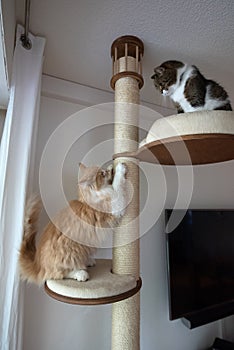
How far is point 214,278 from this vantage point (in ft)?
5.12

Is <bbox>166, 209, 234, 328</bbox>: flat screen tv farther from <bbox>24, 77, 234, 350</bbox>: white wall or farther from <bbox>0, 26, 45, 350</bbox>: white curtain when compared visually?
<bbox>0, 26, 45, 350</bbox>: white curtain

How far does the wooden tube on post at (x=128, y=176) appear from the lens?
921mm

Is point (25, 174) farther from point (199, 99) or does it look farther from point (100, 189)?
point (199, 99)

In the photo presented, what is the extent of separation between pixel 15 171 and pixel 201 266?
4.43ft

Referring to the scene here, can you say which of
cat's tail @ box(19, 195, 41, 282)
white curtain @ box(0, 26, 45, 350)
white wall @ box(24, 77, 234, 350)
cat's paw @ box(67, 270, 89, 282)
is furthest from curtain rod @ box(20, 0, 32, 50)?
cat's paw @ box(67, 270, 89, 282)

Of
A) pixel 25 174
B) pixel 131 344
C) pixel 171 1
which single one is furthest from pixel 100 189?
pixel 171 1

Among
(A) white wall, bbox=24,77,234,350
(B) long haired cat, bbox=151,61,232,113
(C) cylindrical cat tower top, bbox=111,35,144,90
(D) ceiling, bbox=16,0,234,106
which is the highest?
(D) ceiling, bbox=16,0,234,106

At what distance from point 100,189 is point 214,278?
1.19 metres

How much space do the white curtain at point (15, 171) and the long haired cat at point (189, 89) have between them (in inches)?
21.9

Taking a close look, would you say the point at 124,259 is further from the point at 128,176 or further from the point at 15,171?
the point at 15,171

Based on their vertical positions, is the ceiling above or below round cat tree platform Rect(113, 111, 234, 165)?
above

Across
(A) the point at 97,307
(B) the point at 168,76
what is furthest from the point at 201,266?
(B) the point at 168,76

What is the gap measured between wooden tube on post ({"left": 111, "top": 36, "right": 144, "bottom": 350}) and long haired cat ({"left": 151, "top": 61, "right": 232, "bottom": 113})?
0.53ft

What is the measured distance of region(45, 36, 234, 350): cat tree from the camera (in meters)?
0.72
